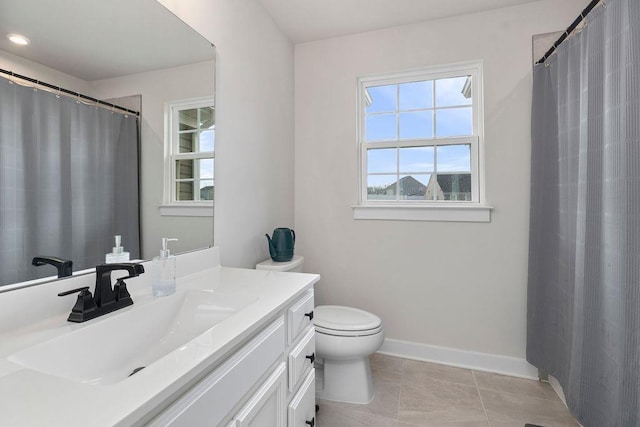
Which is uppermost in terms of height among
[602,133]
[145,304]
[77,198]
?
[602,133]

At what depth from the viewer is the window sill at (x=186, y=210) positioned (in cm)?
130

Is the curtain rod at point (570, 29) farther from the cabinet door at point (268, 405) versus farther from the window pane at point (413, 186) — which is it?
the cabinet door at point (268, 405)

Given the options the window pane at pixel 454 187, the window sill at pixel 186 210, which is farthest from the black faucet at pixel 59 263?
the window pane at pixel 454 187

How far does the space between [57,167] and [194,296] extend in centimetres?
59

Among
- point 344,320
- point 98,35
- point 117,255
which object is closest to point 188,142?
point 98,35

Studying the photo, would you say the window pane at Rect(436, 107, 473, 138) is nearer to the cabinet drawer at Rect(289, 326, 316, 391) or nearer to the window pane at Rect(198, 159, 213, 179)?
the window pane at Rect(198, 159, 213, 179)

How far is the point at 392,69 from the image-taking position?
7.59 ft

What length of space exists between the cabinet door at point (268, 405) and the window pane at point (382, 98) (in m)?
Answer: 2.03

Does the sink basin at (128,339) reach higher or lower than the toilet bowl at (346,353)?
higher

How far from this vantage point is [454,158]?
7.38 feet

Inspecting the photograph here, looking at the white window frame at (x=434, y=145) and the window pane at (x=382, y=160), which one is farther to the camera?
the window pane at (x=382, y=160)

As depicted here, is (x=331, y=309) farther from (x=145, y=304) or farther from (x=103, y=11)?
(x=103, y=11)

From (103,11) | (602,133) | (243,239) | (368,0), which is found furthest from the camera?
(368,0)

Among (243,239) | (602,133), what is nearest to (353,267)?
(243,239)
